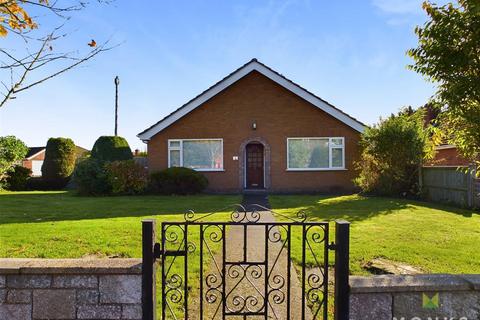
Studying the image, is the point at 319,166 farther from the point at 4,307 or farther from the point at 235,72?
the point at 4,307

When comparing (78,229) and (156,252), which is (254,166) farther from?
(156,252)

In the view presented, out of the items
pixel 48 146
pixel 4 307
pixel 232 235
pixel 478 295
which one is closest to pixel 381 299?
pixel 478 295

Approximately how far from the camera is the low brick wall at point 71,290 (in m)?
2.99

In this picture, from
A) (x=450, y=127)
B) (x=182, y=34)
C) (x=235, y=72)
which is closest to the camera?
(x=450, y=127)

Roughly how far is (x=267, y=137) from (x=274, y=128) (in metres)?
0.53

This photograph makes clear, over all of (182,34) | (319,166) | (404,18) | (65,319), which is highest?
(182,34)

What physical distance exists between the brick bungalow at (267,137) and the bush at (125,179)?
1.65m

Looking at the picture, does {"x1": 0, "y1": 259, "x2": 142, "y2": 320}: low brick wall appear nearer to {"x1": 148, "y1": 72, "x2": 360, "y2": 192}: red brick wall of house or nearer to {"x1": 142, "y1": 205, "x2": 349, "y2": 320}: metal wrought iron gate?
{"x1": 142, "y1": 205, "x2": 349, "y2": 320}: metal wrought iron gate

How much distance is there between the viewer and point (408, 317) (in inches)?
115

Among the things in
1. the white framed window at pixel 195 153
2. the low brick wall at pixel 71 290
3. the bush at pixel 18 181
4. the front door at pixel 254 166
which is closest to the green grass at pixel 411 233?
the low brick wall at pixel 71 290

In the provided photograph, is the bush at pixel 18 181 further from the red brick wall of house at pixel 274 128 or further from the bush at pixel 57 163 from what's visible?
the red brick wall of house at pixel 274 128

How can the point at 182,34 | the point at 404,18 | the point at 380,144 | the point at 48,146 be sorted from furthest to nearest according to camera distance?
the point at 48,146
the point at 380,144
the point at 182,34
the point at 404,18

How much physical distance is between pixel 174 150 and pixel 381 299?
14.2 metres

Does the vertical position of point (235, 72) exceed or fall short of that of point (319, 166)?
it exceeds it
